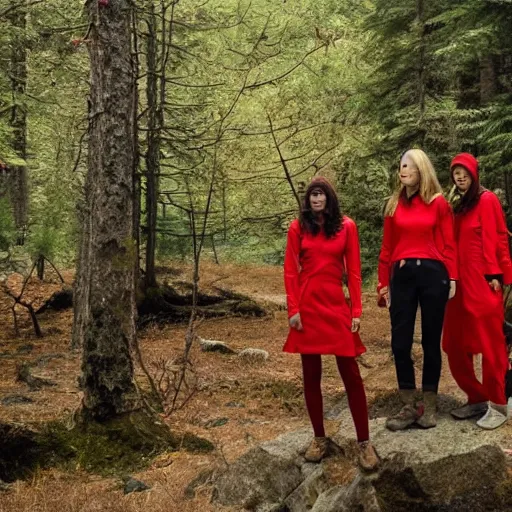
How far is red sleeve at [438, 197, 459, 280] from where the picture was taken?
15.8ft

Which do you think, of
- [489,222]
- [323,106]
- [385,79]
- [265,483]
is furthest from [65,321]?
[489,222]

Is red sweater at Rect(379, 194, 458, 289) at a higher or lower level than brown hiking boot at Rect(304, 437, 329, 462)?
higher

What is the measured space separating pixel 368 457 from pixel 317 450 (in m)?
0.60

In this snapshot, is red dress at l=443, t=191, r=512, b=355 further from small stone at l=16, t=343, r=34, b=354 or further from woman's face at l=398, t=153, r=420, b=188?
small stone at l=16, t=343, r=34, b=354

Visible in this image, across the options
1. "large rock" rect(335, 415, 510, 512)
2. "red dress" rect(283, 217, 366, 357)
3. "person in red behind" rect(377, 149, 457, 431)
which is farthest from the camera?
"person in red behind" rect(377, 149, 457, 431)

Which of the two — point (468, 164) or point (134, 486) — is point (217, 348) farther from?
point (468, 164)

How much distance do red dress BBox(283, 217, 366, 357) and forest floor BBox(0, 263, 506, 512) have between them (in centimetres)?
168

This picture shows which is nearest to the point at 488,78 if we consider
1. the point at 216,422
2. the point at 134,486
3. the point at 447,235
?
the point at 447,235

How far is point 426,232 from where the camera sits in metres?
4.80

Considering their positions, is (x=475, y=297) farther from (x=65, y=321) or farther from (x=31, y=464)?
(x=65, y=321)

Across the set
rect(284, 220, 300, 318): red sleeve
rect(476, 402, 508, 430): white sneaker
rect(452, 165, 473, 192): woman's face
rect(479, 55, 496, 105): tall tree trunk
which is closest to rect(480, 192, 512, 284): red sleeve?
rect(452, 165, 473, 192): woman's face

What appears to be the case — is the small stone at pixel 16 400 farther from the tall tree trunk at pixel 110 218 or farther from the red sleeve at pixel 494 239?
the red sleeve at pixel 494 239

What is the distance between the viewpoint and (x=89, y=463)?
20.4 ft

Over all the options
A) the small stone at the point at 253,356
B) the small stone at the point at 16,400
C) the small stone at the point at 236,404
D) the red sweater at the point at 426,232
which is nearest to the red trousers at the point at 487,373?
the red sweater at the point at 426,232
